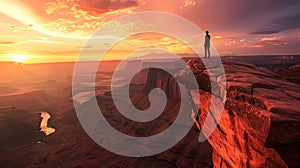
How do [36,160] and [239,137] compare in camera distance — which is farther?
[36,160]

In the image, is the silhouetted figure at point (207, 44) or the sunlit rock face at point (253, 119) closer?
the sunlit rock face at point (253, 119)

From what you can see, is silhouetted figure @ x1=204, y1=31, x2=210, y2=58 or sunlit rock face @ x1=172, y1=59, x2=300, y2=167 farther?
silhouetted figure @ x1=204, y1=31, x2=210, y2=58

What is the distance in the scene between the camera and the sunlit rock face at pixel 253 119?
492 cm

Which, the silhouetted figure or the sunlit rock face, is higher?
the silhouetted figure

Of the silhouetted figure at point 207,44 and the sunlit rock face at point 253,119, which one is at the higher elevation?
the silhouetted figure at point 207,44

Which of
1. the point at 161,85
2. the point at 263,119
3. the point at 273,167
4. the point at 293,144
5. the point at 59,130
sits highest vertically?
the point at 263,119

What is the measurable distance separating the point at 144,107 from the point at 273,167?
167 feet

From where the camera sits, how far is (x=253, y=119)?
560 centimetres

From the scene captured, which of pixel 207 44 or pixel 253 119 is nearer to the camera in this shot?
pixel 253 119

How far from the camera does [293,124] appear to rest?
4.71m

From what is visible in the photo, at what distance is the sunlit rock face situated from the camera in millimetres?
4918

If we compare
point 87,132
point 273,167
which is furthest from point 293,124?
point 87,132

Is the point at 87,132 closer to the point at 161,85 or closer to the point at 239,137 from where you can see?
the point at 161,85

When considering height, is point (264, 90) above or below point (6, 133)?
above
